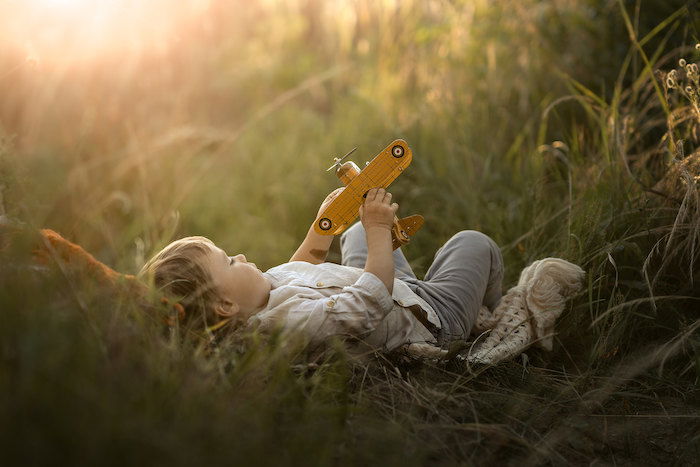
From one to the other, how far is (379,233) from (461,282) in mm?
400

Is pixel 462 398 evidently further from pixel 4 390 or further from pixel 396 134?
pixel 396 134

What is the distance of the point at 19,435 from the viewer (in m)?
1.01

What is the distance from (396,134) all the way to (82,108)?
5.33ft

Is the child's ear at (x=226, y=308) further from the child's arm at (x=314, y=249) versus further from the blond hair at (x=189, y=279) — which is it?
the child's arm at (x=314, y=249)

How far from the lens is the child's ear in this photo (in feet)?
6.34

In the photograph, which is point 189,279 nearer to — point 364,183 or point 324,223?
point 324,223

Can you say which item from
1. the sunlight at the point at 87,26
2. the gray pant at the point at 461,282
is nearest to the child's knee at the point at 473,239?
the gray pant at the point at 461,282

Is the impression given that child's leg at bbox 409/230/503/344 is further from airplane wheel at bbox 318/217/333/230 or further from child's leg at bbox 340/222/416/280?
airplane wheel at bbox 318/217/333/230

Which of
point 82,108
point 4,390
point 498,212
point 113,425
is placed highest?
point 82,108

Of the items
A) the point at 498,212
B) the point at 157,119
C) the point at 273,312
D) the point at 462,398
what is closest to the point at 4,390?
the point at 273,312

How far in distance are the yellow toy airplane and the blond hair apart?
36cm

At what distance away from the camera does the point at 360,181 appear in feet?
6.64

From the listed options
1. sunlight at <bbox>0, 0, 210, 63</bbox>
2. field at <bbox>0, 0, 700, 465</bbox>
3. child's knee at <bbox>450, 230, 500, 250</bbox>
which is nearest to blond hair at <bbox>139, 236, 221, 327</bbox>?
field at <bbox>0, 0, 700, 465</bbox>

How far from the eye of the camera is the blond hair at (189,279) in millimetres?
1910
